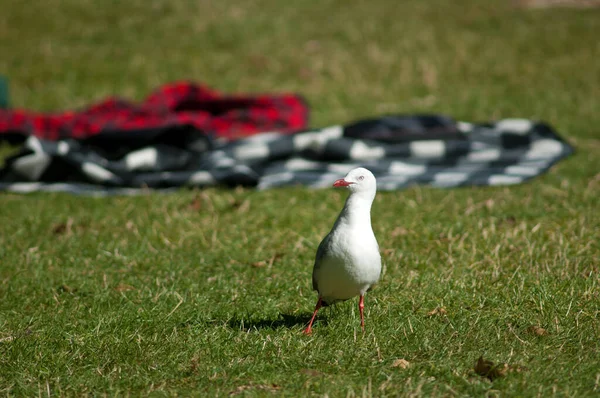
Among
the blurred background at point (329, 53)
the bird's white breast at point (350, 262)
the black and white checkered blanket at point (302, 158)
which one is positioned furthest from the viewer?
the blurred background at point (329, 53)

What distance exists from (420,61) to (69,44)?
5.33m

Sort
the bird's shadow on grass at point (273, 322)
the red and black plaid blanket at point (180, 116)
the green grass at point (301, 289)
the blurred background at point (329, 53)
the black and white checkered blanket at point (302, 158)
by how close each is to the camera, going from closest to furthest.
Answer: the green grass at point (301, 289) → the bird's shadow on grass at point (273, 322) → the black and white checkered blanket at point (302, 158) → the red and black plaid blanket at point (180, 116) → the blurred background at point (329, 53)

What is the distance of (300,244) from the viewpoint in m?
4.47

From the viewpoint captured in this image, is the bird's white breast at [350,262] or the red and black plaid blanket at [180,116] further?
the red and black plaid blanket at [180,116]

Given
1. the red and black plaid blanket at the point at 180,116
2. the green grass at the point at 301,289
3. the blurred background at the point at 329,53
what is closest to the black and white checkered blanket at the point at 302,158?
the green grass at the point at 301,289

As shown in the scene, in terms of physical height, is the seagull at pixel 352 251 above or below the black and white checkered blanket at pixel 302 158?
above

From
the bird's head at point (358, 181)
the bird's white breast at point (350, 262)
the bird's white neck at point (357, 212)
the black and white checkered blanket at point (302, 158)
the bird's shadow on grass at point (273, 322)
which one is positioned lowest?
the bird's shadow on grass at point (273, 322)

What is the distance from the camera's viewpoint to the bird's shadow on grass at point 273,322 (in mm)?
3259

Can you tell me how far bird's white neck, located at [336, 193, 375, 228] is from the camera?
3004 mm

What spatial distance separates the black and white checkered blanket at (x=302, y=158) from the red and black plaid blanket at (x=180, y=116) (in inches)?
30.0

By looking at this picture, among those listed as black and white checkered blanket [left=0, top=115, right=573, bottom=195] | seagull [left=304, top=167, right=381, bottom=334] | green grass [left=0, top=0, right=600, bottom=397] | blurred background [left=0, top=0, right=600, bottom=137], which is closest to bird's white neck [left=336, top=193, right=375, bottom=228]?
seagull [left=304, top=167, right=381, bottom=334]

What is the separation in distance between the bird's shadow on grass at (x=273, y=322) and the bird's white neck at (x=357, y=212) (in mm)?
551

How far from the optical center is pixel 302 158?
6.43 meters

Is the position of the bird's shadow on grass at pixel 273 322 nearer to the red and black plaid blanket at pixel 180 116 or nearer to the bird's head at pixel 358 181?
the bird's head at pixel 358 181
